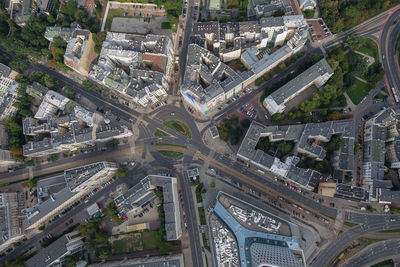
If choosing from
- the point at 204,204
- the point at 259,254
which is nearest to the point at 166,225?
the point at 204,204

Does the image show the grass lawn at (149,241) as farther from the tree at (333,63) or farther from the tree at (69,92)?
the tree at (333,63)

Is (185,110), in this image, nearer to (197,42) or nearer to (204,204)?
(197,42)

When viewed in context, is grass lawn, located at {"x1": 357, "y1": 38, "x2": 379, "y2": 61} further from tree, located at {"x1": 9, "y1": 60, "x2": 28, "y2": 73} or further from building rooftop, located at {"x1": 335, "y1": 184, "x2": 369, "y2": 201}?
tree, located at {"x1": 9, "y1": 60, "x2": 28, "y2": 73}

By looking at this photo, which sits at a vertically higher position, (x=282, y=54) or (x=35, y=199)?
(x=282, y=54)

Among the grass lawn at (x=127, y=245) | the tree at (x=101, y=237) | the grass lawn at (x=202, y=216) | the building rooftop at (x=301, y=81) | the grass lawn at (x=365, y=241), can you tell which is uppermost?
the building rooftop at (x=301, y=81)

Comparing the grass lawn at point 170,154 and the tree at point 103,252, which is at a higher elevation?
the grass lawn at point 170,154

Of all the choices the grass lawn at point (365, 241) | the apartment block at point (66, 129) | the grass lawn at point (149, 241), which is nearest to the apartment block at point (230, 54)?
the apartment block at point (66, 129)
